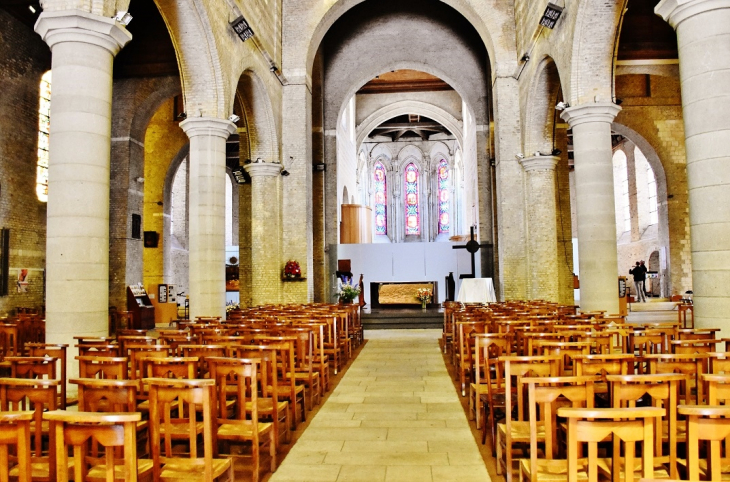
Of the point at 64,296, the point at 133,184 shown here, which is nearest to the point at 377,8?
the point at 133,184

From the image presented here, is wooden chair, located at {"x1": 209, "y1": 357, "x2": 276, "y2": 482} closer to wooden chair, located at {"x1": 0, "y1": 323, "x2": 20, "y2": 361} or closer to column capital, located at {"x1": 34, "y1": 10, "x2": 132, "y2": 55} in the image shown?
wooden chair, located at {"x1": 0, "y1": 323, "x2": 20, "y2": 361}

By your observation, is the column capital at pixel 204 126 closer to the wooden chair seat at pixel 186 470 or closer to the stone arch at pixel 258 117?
the stone arch at pixel 258 117

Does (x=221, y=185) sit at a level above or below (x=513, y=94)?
below

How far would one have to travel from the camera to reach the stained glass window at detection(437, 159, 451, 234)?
3788cm

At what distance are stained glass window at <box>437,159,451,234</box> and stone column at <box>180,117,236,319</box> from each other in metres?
28.1

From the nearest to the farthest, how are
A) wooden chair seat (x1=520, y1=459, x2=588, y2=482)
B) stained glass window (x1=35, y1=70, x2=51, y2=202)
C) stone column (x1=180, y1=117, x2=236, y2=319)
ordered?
wooden chair seat (x1=520, y1=459, x2=588, y2=482) → stone column (x1=180, y1=117, x2=236, y2=319) → stained glass window (x1=35, y1=70, x2=51, y2=202)

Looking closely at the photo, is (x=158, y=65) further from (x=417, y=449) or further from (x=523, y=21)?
(x=417, y=449)

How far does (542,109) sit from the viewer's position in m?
14.1

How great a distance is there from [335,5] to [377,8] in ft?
12.1

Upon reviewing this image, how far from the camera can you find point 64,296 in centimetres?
636

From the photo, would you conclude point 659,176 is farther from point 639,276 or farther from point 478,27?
point 478,27

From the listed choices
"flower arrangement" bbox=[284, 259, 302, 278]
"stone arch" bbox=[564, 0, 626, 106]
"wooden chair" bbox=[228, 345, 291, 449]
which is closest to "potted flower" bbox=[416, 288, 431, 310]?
"flower arrangement" bbox=[284, 259, 302, 278]

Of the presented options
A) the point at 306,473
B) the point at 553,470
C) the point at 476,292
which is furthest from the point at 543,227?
the point at 553,470

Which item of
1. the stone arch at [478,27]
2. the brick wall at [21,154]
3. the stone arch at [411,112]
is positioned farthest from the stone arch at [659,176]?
the brick wall at [21,154]
